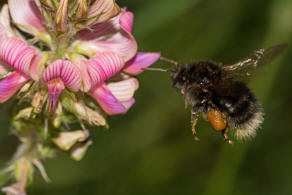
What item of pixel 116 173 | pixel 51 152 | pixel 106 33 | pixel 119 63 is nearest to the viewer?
pixel 119 63

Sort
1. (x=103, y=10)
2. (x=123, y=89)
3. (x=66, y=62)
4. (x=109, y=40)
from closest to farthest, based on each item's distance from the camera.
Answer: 1. (x=66, y=62)
2. (x=103, y=10)
3. (x=123, y=89)
4. (x=109, y=40)

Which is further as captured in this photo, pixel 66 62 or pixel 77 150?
pixel 77 150

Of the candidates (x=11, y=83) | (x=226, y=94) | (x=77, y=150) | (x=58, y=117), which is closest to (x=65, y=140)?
(x=77, y=150)

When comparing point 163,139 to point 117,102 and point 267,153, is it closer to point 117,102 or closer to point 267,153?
point 267,153

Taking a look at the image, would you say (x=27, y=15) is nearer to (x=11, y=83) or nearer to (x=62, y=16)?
(x=62, y=16)

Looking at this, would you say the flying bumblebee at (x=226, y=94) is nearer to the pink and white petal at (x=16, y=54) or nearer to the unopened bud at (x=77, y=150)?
the unopened bud at (x=77, y=150)

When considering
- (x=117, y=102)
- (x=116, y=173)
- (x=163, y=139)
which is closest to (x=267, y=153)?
(x=163, y=139)

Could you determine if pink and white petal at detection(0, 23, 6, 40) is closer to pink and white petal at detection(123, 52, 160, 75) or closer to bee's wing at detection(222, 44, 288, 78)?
pink and white petal at detection(123, 52, 160, 75)
